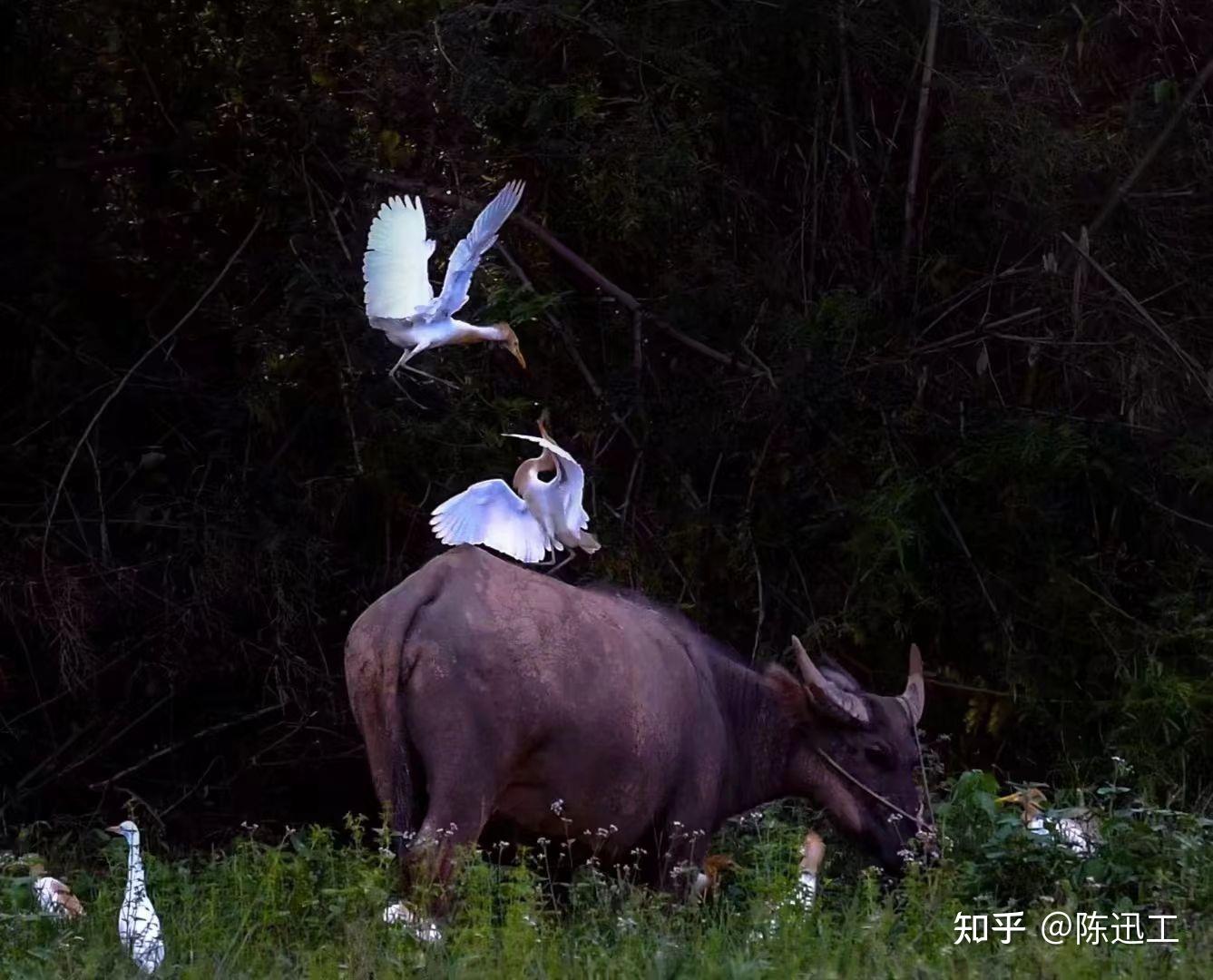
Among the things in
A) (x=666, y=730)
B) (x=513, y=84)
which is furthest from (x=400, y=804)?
(x=513, y=84)

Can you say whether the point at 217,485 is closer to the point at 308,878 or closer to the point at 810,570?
the point at 810,570

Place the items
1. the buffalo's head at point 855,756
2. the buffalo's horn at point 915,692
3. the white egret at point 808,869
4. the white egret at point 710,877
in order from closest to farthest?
the white egret at point 808,869 < the white egret at point 710,877 < the buffalo's head at point 855,756 < the buffalo's horn at point 915,692

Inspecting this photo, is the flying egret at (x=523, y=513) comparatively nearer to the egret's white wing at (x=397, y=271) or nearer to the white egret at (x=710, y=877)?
the egret's white wing at (x=397, y=271)

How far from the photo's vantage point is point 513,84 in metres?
9.40

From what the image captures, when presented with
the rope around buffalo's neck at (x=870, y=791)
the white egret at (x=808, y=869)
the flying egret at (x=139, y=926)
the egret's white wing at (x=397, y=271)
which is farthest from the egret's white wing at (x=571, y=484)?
the flying egret at (x=139, y=926)

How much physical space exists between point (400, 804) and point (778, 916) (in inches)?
50.1

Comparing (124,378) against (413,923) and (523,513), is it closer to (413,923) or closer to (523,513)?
(523,513)

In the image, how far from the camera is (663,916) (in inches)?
240

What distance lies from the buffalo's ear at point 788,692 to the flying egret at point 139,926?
7.57 ft

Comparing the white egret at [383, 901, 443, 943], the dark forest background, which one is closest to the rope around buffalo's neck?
the dark forest background

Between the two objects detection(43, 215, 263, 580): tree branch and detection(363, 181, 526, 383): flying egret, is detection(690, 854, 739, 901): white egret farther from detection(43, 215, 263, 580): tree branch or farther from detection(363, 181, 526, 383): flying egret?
detection(43, 215, 263, 580): tree branch

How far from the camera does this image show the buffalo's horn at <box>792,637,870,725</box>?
23.1 ft

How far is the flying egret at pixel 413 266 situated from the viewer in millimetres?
7566

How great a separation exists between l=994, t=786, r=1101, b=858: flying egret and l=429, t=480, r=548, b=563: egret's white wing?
1811mm
